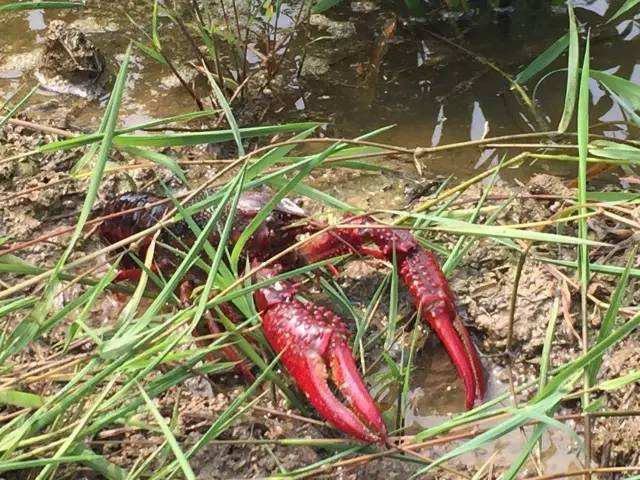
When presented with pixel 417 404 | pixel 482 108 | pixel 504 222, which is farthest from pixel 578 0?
pixel 417 404

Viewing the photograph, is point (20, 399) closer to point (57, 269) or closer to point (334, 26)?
point (57, 269)

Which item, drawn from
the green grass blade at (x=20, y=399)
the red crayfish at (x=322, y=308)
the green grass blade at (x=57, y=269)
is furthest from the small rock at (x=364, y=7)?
the green grass blade at (x=20, y=399)

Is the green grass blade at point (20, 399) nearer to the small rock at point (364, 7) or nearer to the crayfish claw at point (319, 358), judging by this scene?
the crayfish claw at point (319, 358)

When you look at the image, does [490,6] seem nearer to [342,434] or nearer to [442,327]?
[442,327]

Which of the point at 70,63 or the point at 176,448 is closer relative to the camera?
the point at 176,448

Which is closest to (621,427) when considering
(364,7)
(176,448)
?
(176,448)

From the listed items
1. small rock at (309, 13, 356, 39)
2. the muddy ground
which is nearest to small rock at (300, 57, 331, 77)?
small rock at (309, 13, 356, 39)
